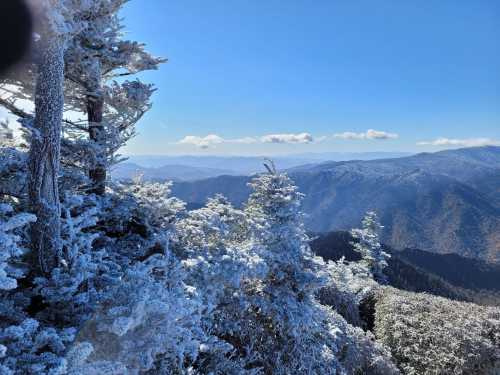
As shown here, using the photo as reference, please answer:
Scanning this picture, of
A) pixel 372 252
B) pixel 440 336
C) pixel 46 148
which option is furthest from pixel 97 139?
pixel 372 252

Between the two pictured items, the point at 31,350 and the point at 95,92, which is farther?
the point at 95,92

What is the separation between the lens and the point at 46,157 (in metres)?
4.56

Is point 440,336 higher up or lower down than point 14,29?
lower down

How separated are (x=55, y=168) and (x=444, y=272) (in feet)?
552

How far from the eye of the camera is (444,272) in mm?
142250

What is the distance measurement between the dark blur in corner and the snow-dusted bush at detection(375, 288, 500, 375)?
1480cm

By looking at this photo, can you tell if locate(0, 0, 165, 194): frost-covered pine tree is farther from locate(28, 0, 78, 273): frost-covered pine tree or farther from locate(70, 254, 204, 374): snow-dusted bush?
locate(70, 254, 204, 374): snow-dusted bush

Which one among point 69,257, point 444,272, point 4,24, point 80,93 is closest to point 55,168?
point 69,257

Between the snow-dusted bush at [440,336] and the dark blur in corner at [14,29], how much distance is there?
14804mm

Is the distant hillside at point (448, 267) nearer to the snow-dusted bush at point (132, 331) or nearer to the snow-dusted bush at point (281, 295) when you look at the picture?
the snow-dusted bush at point (281, 295)

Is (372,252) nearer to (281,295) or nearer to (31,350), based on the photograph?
(281,295)

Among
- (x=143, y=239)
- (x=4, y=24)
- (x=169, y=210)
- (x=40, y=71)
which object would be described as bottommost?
(x=143, y=239)

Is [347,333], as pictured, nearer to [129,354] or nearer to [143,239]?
[143,239]

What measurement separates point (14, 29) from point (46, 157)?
216cm
